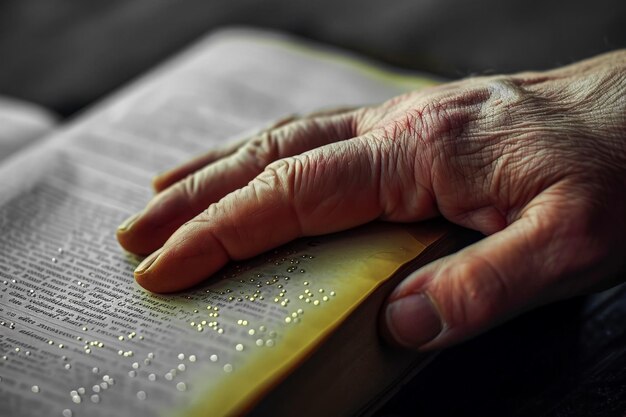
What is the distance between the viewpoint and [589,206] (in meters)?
0.49

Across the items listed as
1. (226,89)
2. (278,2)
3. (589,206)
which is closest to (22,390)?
(589,206)

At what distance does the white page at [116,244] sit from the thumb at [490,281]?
11cm

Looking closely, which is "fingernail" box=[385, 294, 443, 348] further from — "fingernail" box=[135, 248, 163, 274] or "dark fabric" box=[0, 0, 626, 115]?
"dark fabric" box=[0, 0, 626, 115]

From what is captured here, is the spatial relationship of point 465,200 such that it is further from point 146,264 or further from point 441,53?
point 441,53

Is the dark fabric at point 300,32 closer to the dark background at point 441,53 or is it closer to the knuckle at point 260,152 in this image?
the dark background at point 441,53

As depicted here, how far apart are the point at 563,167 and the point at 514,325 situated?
175 millimetres

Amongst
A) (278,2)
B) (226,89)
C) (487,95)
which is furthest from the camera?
(278,2)

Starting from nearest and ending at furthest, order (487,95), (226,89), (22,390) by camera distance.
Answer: (22,390), (487,95), (226,89)

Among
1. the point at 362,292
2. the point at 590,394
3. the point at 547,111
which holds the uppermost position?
the point at 547,111

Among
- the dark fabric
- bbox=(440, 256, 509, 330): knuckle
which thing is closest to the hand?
bbox=(440, 256, 509, 330): knuckle

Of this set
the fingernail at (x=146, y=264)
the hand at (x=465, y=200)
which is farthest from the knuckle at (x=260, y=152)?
the fingernail at (x=146, y=264)

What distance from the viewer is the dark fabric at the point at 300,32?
994 mm

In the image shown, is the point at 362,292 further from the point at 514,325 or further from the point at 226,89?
the point at 226,89

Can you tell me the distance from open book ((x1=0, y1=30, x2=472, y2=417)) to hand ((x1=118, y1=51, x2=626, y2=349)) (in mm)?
24
